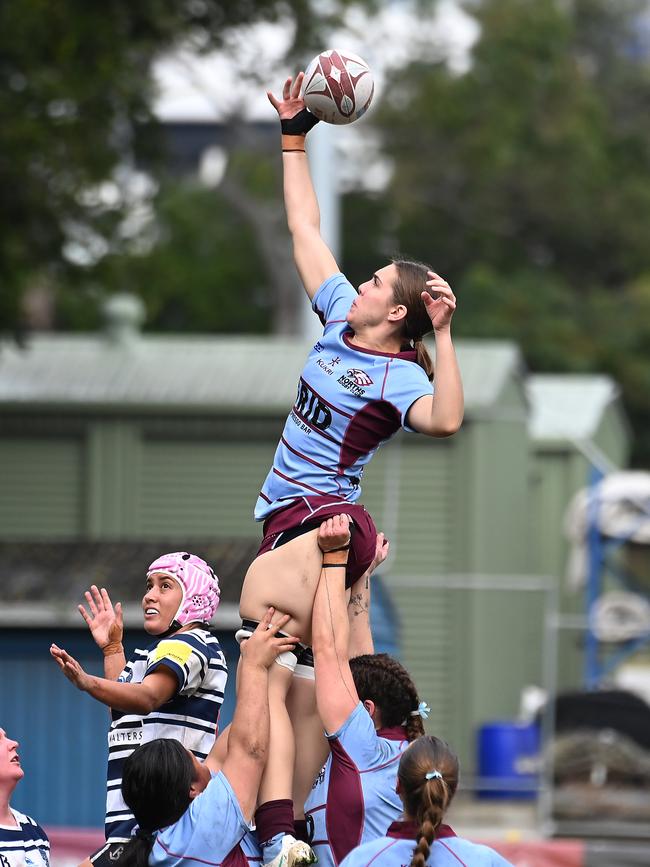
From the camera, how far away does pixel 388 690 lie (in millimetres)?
5633

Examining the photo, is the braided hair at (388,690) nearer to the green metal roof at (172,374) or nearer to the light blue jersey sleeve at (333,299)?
the light blue jersey sleeve at (333,299)

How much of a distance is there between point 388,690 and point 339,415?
0.94 meters

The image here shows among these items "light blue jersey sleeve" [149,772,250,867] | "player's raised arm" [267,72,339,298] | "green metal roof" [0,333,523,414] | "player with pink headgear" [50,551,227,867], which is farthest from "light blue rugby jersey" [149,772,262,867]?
"green metal roof" [0,333,523,414]

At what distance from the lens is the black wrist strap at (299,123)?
239 inches

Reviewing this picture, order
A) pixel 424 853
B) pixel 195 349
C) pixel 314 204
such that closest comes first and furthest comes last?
1. pixel 424 853
2. pixel 314 204
3. pixel 195 349

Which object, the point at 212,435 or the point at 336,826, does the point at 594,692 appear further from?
the point at 336,826

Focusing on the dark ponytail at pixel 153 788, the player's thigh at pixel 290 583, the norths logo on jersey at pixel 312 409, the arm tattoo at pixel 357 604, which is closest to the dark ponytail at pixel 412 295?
the norths logo on jersey at pixel 312 409

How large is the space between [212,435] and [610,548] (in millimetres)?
5283

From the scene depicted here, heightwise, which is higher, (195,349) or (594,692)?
(195,349)

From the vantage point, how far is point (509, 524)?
2108 cm

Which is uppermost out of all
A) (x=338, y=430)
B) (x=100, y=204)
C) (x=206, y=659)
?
(x=100, y=204)

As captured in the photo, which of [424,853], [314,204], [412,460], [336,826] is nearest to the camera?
[424,853]

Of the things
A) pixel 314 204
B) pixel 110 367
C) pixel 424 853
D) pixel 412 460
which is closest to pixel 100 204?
pixel 110 367

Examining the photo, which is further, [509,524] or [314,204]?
[509,524]
